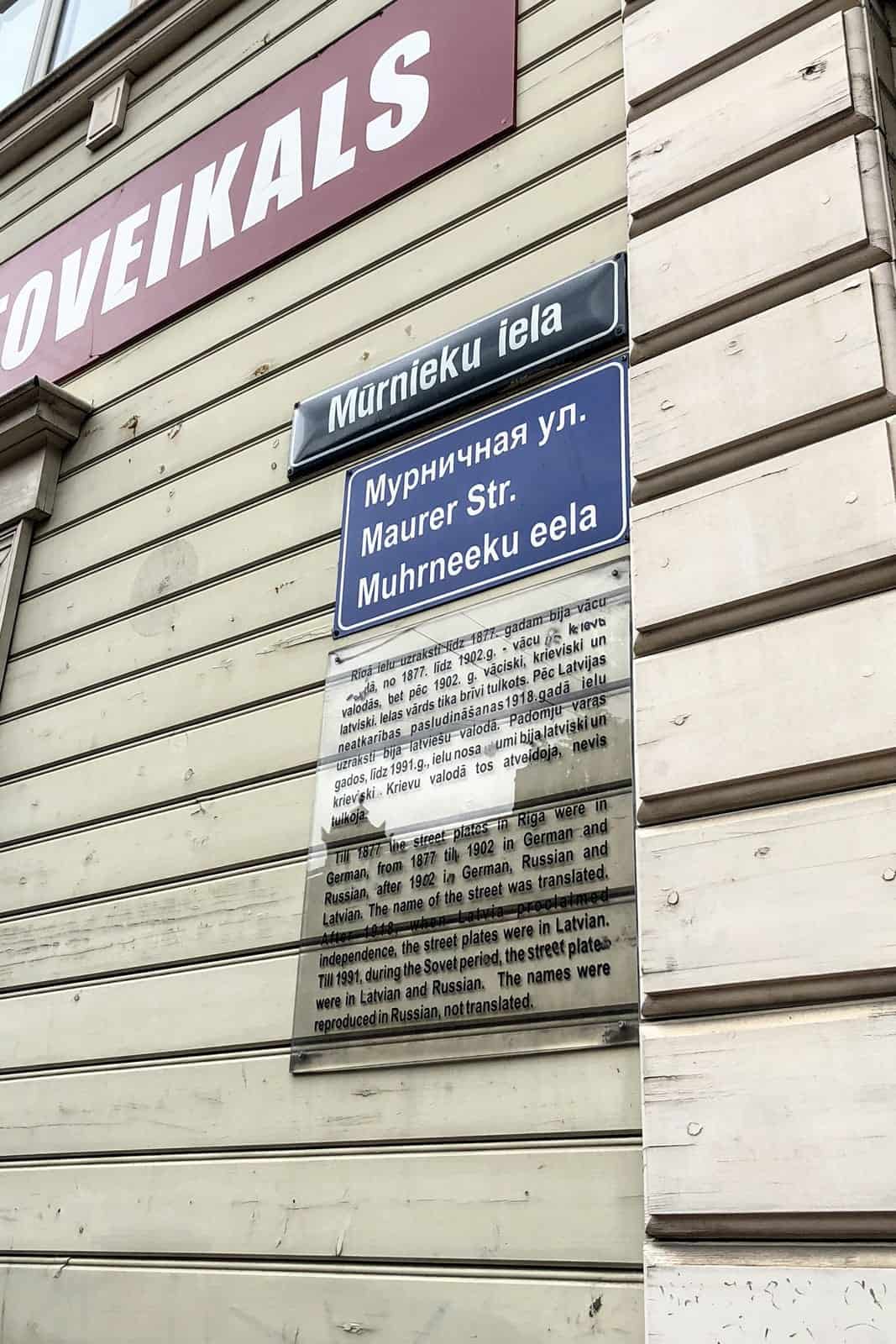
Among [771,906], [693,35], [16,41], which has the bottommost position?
[771,906]

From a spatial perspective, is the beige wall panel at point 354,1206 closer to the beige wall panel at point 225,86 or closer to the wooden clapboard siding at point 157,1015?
the wooden clapboard siding at point 157,1015

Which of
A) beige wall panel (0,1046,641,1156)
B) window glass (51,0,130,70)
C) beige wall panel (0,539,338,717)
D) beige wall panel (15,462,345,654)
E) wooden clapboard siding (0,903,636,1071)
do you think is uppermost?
window glass (51,0,130,70)

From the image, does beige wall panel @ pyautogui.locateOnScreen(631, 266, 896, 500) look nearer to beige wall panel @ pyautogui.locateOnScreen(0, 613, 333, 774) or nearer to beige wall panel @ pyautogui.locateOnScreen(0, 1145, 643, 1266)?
beige wall panel @ pyautogui.locateOnScreen(0, 613, 333, 774)

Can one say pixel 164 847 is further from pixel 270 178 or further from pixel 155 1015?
pixel 270 178

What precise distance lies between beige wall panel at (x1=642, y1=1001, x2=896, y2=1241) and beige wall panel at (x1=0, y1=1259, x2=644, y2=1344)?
0.95 feet

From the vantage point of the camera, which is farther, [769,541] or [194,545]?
[194,545]

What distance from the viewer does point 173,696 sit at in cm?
351

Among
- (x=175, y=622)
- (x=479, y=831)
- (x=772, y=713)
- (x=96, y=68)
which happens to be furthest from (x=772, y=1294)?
(x=96, y=68)

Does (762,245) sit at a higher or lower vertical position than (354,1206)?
higher

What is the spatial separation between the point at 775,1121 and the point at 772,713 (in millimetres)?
692

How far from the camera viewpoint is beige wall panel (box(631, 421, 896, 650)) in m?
Answer: 2.14

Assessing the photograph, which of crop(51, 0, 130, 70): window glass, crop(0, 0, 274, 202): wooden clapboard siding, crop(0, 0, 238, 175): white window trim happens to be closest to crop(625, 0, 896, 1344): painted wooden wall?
crop(0, 0, 274, 202): wooden clapboard siding

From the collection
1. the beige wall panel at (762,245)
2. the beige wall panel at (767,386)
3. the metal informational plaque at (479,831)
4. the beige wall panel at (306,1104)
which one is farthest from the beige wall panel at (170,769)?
the beige wall panel at (762,245)

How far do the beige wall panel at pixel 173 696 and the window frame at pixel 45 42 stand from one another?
379 cm
